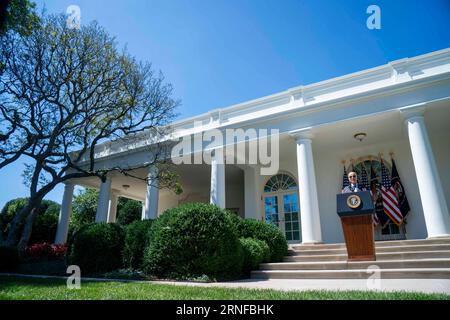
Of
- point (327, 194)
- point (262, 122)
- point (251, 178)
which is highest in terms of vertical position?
point (262, 122)

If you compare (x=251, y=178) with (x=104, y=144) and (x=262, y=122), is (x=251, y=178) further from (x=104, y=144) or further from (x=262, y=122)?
(x=104, y=144)

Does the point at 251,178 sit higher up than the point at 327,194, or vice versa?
the point at 251,178

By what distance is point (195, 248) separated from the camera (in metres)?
6.46

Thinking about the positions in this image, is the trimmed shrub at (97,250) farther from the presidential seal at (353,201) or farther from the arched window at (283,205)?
the arched window at (283,205)

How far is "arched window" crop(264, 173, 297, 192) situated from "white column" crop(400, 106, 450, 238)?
5.75 metres

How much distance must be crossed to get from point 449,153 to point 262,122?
696 centimetres

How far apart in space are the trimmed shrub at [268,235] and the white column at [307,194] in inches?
35.7

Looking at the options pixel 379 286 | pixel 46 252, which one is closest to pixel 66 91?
pixel 46 252

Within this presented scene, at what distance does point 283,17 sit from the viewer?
826 cm

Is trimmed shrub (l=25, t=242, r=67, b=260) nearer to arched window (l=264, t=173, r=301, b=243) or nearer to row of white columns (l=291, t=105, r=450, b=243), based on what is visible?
arched window (l=264, t=173, r=301, b=243)

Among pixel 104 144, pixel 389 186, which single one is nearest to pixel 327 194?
pixel 389 186

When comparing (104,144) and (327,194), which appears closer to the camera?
(327,194)

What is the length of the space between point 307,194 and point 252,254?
3182 mm
